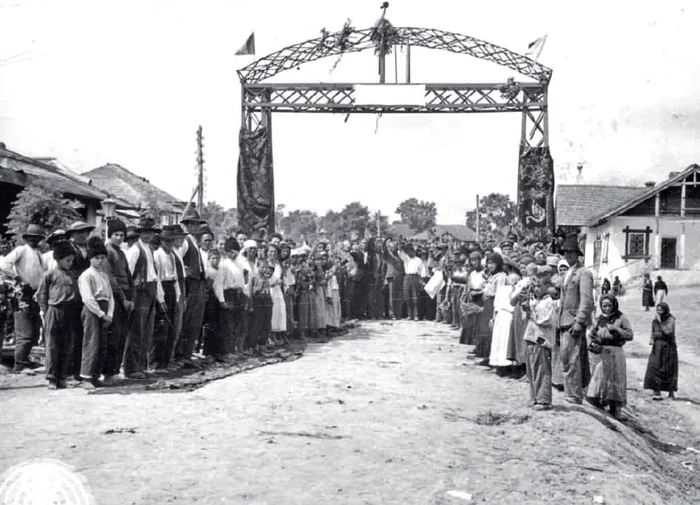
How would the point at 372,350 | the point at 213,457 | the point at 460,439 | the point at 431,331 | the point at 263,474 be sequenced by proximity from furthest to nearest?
the point at 431,331 < the point at 372,350 < the point at 460,439 < the point at 213,457 < the point at 263,474

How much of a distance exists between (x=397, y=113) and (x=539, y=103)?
3.46m

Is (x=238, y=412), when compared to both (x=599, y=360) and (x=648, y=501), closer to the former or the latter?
(x=648, y=501)

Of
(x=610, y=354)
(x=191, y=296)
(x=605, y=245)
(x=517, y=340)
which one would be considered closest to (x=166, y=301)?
(x=191, y=296)

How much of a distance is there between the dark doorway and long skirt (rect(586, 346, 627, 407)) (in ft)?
91.5

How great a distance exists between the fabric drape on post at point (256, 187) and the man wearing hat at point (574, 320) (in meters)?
11.5

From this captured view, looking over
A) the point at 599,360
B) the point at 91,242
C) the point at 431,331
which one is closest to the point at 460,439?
the point at 599,360

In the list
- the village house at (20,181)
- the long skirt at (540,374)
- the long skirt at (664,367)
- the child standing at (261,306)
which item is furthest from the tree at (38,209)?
the long skirt at (664,367)

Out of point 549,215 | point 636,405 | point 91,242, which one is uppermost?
point 549,215

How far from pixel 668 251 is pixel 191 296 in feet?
99.0

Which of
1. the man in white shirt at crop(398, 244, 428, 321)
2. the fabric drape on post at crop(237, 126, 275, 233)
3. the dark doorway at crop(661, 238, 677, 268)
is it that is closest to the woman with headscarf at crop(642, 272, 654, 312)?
the dark doorway at crop(661, 238, 677, 268)

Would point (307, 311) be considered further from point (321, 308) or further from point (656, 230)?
point (656, 230)

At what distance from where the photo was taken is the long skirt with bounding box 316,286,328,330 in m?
14.1

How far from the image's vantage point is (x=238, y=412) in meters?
6.86

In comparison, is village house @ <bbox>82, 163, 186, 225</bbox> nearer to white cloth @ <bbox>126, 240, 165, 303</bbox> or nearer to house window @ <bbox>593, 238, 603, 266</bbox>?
house window @ <bbox>593, 238, 603, 266</bbox>
